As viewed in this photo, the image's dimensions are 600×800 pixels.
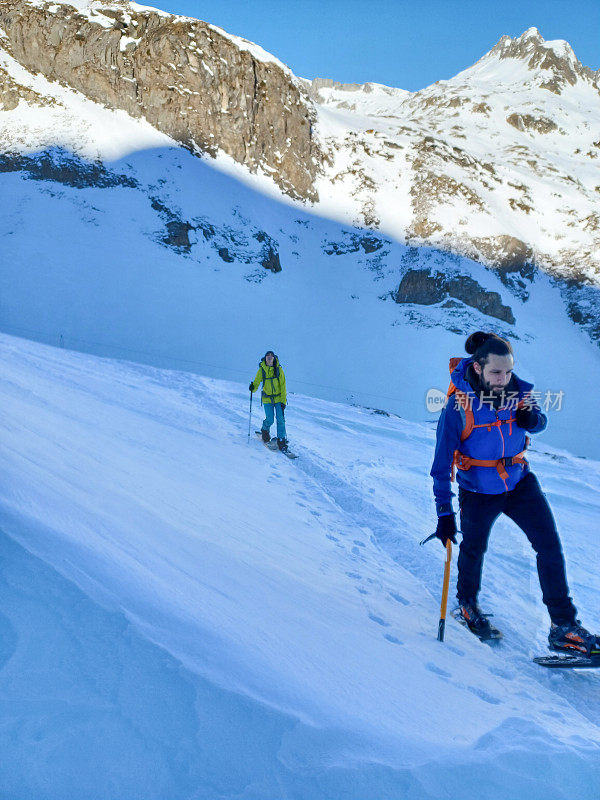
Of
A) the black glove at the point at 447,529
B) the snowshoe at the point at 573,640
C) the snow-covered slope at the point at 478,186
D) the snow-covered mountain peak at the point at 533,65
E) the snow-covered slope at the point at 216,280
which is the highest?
the snow-covered mountain peak at the point at 533,65

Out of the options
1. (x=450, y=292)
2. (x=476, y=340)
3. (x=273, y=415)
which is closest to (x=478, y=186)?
(x=450, y=292)

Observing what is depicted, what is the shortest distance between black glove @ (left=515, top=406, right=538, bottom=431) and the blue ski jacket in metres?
0.02

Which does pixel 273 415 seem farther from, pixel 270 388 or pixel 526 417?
pixel 526 417

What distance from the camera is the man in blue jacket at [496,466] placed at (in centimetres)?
268

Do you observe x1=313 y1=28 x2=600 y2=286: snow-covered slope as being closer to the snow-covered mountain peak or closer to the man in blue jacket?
the snow-covered mountain peak

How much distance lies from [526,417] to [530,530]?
67cm

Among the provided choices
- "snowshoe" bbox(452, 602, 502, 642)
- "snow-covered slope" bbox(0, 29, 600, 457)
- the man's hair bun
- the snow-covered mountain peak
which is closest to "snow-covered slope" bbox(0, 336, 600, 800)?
"snowshoe" bbox(452, 602, 502, 642)

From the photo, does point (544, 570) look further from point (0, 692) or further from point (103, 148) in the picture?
→ point (103, 148)

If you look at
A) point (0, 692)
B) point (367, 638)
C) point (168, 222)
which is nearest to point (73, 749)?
point (0, 692)

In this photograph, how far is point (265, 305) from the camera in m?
30.9

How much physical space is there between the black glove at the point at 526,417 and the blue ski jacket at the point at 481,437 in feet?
0.06

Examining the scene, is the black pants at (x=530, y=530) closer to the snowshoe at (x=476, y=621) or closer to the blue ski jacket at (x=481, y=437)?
the blue ski jacket at (x=481, y=437)

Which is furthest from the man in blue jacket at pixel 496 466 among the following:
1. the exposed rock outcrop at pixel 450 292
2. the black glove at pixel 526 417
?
the exposed rock outcrop at pixel 450 292

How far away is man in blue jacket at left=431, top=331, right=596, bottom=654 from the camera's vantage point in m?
2.68
